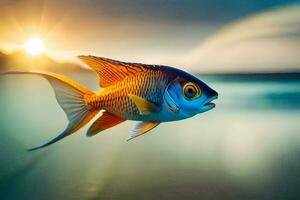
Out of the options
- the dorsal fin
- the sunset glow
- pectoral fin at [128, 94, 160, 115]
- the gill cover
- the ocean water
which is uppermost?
the sunset glow

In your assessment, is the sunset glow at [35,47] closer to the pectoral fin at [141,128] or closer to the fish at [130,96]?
the fish at [130,96]

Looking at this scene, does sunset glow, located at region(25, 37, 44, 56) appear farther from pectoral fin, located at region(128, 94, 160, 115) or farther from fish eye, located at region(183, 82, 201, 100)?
fish eye, located at region(183, 82, 201, 100)

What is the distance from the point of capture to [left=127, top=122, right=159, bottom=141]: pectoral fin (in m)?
1.59

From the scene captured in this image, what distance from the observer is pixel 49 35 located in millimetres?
1632

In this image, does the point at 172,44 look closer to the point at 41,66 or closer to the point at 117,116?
the point at 117,116

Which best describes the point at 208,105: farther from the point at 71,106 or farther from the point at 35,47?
the point at 35,47

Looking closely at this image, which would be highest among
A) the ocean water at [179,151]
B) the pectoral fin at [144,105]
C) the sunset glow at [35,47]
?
the sunset glow at [35,47]

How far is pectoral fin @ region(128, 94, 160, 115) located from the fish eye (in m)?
0.10

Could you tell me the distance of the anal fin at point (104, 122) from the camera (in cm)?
161

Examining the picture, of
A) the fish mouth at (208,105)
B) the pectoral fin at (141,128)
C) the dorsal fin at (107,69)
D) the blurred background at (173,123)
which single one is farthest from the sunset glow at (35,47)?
the fish mouth at (208,105)

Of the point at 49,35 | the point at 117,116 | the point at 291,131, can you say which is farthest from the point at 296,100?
the point at 49,35

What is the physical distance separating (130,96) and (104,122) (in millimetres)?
128

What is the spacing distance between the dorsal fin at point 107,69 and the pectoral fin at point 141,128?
0.55 feet

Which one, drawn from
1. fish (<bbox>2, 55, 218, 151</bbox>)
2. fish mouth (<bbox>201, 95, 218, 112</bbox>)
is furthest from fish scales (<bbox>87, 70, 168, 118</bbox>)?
fish mouth (<bbox>201, 95, 218, 112</bbox>)
